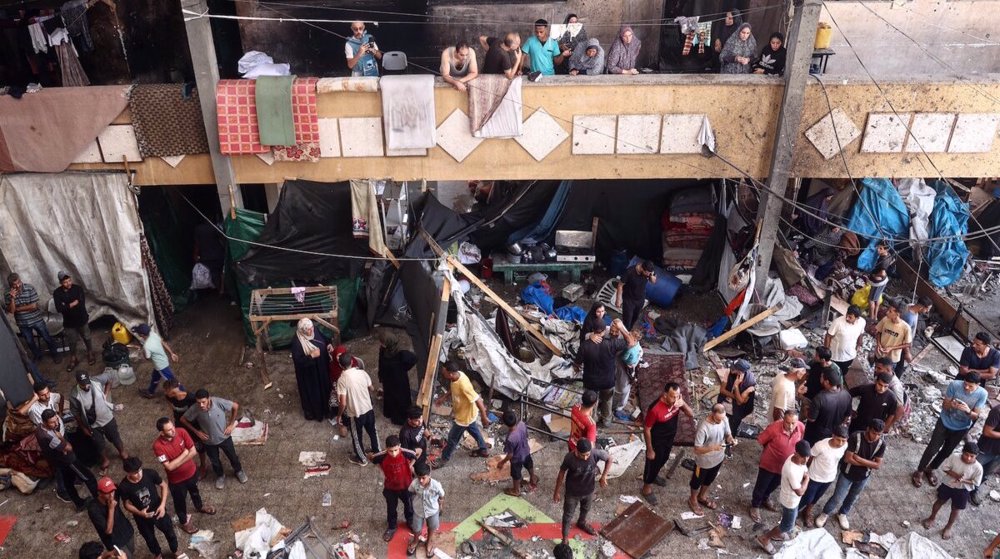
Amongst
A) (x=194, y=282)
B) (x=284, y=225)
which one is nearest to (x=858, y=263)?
(x=284, y=225)

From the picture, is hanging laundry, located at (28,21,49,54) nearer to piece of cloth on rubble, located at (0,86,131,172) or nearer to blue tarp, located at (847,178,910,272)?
piece of cloth on rubble, located at (0,86,131,172)

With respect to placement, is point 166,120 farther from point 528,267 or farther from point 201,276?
Result: point 528,267

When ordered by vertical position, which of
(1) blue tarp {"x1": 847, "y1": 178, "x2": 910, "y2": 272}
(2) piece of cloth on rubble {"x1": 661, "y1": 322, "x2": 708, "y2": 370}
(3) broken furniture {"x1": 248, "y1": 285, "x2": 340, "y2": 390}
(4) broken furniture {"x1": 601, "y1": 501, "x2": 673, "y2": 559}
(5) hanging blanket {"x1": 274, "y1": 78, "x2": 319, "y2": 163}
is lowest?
(4) broken furniture {"x1": 601, "y1": 501, "x2": 673, "y2": 559}

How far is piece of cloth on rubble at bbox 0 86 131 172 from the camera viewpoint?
33.1 ft

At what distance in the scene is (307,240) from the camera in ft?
36.1

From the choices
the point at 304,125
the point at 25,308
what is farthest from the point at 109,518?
the point at 304,125

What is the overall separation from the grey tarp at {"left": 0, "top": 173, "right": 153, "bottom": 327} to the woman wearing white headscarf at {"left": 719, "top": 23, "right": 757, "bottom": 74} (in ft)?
29.4

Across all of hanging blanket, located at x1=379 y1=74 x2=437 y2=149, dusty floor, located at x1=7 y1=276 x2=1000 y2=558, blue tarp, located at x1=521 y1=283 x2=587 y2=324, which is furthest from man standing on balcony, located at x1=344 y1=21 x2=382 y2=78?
dusty floor, located at x1=7 y1=276 x2=1000 y2=558

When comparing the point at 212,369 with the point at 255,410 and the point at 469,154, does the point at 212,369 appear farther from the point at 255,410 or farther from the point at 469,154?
the point at 469,154

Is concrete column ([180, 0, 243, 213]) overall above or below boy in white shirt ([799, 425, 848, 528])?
above

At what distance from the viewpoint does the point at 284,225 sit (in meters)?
10.9

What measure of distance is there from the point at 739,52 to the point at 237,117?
719cm

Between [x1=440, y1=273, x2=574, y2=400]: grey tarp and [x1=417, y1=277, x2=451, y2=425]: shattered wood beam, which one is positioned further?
[x1=440, y1=273, x2=574, y2=400]: grey tarp

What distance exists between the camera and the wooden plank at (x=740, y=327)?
1092 centimetres
